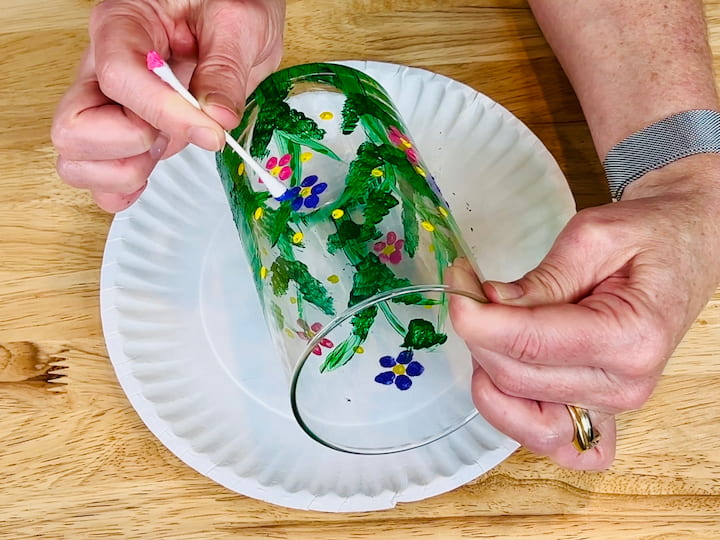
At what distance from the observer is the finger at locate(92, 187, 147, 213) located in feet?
2.04

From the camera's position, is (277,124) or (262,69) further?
(262,69)

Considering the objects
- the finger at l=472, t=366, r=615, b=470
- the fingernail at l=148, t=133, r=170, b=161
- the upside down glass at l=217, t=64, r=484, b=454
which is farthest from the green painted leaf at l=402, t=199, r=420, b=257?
the fingernail at l=148, t=133, r=170, b=161

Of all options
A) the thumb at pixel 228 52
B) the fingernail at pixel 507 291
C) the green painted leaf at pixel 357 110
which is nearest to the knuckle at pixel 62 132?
the thumb at pixel 228 52

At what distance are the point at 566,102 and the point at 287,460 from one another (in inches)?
17.5

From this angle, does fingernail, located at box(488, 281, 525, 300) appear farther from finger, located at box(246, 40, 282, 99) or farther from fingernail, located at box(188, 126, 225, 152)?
Answer: finger, located at box(246, 40, 282, 99)

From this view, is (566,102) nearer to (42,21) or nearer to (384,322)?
(384,322)

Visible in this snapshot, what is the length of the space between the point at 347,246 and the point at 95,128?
0.20 m

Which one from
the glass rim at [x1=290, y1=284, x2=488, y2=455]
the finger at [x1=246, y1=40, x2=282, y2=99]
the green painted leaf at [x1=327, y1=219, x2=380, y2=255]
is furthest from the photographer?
the finger at [x1=246, y1=40, x2=282, y2=99]

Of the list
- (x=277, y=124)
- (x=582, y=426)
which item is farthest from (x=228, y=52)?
(x=582, y=426)

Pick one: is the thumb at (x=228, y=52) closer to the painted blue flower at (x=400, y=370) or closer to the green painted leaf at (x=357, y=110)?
the green painted leaf at (x=357, y=110)

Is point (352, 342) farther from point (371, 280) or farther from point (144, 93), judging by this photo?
point (144, 93)

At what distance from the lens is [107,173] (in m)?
0.58

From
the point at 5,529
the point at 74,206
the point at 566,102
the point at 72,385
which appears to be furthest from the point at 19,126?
the point at 566,102

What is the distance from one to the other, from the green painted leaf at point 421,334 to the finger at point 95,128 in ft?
0.82
